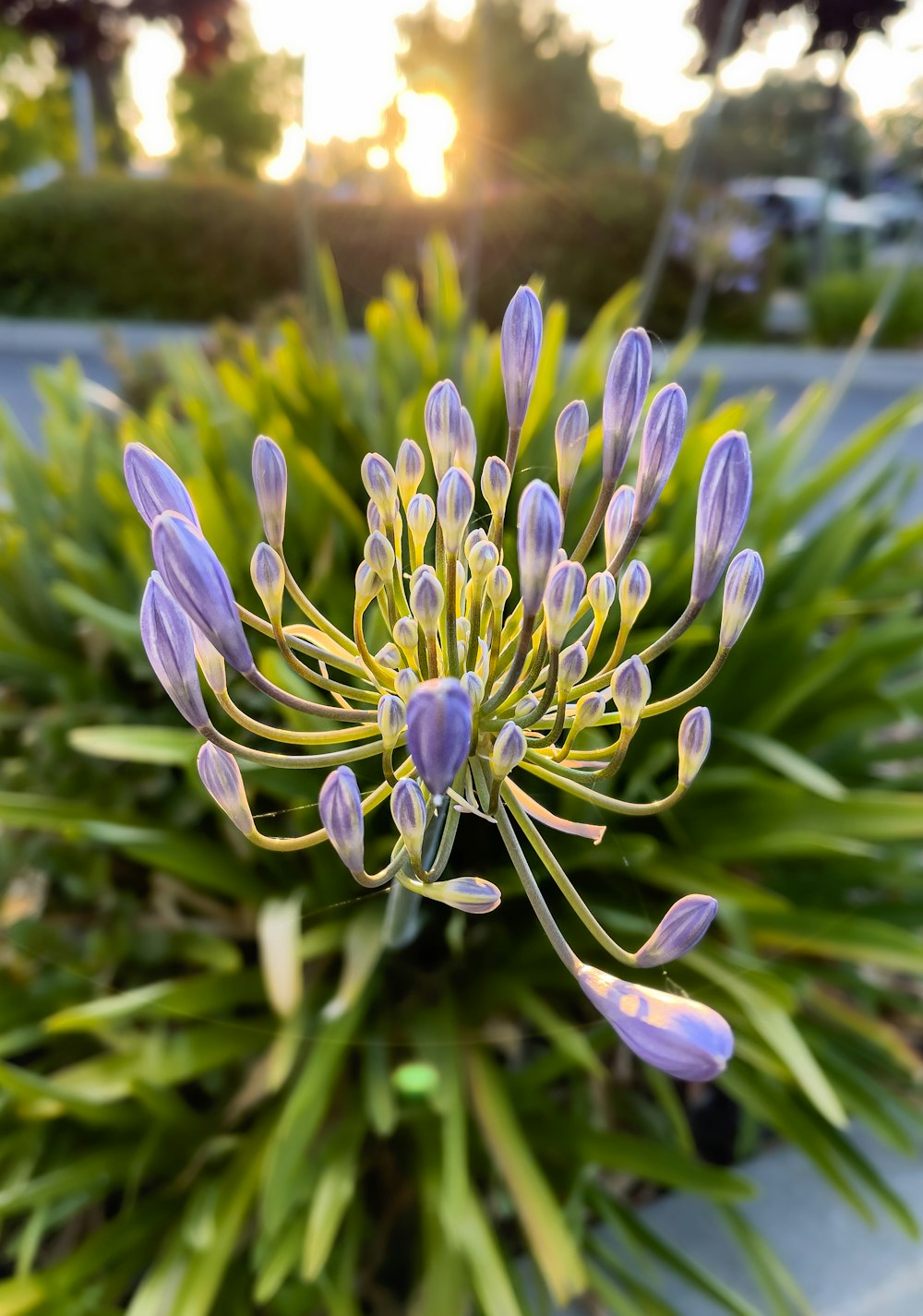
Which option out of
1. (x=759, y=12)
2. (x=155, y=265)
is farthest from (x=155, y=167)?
(x=759, y=12)

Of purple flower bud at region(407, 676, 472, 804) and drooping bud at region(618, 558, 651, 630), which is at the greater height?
drooping bud at region(618, 558, 651, 630)

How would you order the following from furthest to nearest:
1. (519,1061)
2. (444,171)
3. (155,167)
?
(155,167), (519,1061), (444,171)

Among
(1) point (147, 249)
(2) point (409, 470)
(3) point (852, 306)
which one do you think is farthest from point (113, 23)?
(3) point (852, 306)

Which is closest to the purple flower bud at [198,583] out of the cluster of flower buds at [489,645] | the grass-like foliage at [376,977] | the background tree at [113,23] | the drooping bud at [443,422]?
the cluster of flower buds at [489,645]

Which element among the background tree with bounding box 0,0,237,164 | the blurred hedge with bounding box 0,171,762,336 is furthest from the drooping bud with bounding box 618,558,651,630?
the blurred hedge with bounding box 0,171,762,336

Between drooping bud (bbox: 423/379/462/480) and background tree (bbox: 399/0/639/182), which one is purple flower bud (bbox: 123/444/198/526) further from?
background tree (bbox: 399/0/639/182)

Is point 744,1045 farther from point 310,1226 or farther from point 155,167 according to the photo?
point 155,167
